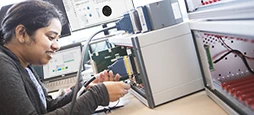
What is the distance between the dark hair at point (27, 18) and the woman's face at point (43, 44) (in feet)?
0.06

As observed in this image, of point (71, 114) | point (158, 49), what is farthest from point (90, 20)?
point (71, 114)

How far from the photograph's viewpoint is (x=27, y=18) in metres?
0.96

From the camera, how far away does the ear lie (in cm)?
95

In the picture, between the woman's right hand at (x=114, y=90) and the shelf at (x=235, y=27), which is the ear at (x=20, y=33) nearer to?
the woman's right hand at (x=114, y=90)

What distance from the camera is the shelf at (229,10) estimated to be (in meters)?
0.56

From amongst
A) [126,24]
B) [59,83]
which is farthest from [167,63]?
[59,83]

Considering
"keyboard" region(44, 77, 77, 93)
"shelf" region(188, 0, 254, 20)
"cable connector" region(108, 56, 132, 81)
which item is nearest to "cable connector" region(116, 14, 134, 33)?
"cable connector" region(108, 56, 132, 81)

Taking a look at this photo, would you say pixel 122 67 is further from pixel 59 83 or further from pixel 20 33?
pixel 59 83

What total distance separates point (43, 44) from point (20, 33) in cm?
9

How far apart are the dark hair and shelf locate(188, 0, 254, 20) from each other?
560 mm

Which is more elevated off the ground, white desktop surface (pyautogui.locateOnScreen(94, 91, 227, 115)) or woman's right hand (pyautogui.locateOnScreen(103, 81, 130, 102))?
woman's right hand (pyautogui.locateOnScreen(103, 81, 130, 102))

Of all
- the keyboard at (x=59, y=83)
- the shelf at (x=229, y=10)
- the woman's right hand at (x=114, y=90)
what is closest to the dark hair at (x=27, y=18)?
the woman's right hand at (x=114, y=90)

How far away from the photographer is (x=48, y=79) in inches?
82.6

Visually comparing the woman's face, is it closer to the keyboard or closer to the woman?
the woman
